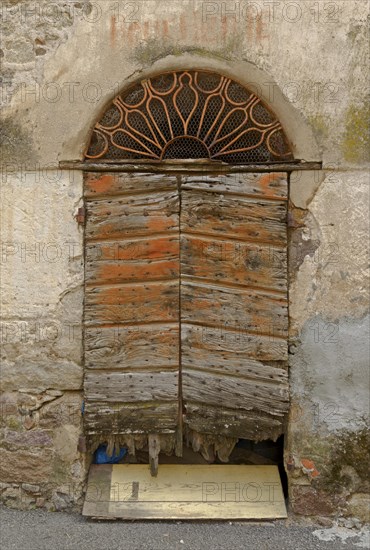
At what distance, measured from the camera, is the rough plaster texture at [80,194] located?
4.23m

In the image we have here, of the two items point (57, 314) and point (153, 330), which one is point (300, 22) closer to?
point (153, 330)

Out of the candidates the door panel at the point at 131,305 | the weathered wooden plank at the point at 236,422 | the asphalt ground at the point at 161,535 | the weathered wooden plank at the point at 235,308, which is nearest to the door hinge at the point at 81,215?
the door panel at the point at 131,305

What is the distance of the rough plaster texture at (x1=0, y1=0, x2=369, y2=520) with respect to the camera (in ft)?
13.9

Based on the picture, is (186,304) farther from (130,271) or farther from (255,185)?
(255,185)

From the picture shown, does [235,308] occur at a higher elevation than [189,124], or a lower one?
lower

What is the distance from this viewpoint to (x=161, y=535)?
4.09m

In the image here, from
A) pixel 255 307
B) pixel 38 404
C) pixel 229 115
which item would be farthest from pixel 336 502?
pixel 229 115

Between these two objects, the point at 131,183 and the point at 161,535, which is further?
the point at 131,183

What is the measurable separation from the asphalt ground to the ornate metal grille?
8.93 feet

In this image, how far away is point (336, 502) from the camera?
427cm

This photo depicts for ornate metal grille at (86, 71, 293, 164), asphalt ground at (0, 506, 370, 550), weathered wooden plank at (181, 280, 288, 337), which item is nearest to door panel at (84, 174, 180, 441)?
weathered wooden plank at (181, 280, 288, 337)

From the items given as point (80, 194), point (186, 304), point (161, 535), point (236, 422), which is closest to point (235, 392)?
point (236, 422)

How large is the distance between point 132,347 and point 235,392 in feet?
2.78

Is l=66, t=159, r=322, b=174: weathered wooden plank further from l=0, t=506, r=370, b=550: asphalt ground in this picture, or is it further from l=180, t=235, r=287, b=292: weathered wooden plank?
l=0, t=506, r=370, b=550: asphalt ground
